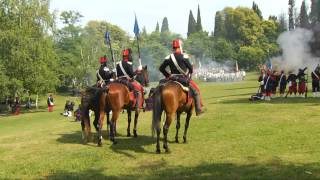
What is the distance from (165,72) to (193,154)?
3213mm

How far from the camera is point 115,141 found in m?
16.6

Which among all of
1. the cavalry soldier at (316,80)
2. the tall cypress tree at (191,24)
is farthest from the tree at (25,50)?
the tall cypress tree at (191,24)

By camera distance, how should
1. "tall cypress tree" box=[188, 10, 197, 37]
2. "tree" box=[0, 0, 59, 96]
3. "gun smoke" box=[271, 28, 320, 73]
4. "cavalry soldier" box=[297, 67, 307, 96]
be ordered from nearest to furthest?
"cavalry soldier" box=[297, 67, 307, 96] < "gun smoke" box=[271, 28, 320, 73] < "tree" box=[0, 0, 59, 96] < "tall cypress tree" box=[188, 10, 197, 37]

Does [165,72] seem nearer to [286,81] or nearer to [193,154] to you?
[193,154]

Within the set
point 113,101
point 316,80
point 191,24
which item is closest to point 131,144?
point 113,101

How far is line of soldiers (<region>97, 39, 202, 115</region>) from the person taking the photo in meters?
15.3

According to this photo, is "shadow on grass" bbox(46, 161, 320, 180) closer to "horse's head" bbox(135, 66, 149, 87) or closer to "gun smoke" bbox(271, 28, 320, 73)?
"horse's head" bbox(135, 66, 149, 87)

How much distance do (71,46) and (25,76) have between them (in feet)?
130

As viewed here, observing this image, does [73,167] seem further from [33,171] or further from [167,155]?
[167,155]

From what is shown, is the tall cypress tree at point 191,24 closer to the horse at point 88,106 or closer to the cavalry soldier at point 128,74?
the cavalry soldier at point 128,74

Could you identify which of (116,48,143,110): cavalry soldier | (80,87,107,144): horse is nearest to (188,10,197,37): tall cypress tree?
(116,48,143,110): cavalry soldier

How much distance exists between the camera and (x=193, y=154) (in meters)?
14.0

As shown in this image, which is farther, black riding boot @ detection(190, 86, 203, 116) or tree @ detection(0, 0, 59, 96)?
tree @ detection(0, 0, 59, 96)

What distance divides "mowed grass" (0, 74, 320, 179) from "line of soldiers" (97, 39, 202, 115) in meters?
1.95
